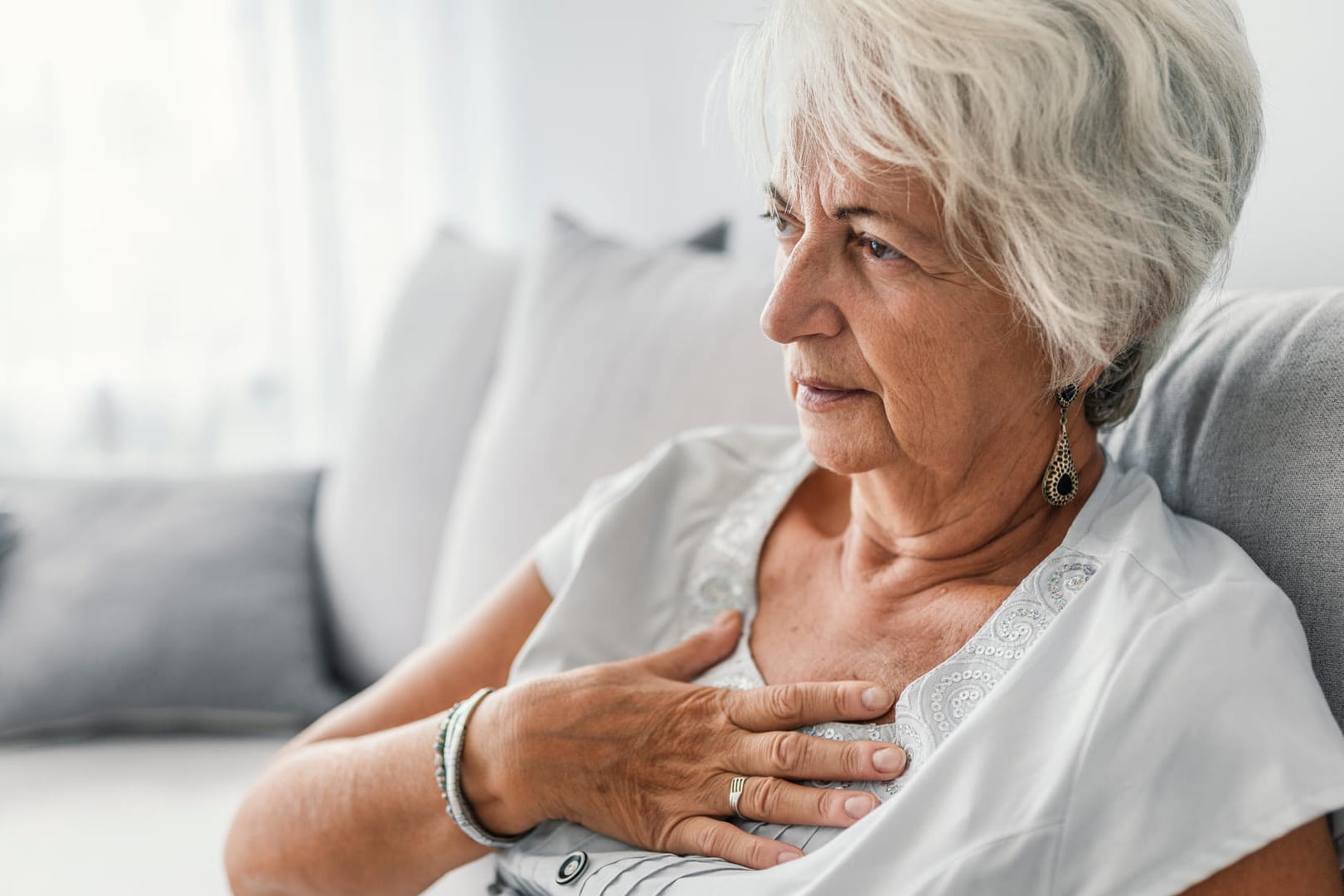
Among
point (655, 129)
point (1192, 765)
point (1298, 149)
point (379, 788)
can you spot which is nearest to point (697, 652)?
point (379, 788)

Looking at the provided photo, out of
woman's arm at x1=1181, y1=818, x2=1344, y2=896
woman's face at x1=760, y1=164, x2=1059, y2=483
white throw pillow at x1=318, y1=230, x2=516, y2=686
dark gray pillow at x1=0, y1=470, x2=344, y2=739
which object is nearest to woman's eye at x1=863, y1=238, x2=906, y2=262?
woman's face at x1=760, y1=164, x2=1059, y2=483

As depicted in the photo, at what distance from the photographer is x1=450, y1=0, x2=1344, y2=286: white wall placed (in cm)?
107

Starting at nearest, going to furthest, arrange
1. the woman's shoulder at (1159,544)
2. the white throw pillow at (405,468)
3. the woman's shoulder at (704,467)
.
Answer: the woman's shoulder at (1159,544) < the woman's shoulder at (704,467) < the white throw pillow at (405,468)

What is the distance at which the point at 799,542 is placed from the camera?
1134 mm

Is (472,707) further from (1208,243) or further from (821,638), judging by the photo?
(1208,243)

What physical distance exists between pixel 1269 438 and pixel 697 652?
0.52 metres

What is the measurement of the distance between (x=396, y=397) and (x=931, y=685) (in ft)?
3.95

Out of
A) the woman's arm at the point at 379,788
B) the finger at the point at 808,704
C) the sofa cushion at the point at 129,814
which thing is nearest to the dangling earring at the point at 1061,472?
the finger at the point at 808,704

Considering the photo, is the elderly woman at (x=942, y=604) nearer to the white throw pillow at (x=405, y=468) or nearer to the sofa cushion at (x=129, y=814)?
the sofa cushion at (x=129, y=814)

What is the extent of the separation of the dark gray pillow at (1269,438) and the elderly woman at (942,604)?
0.05 metres

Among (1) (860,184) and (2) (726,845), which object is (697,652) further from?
(1) (860,184)

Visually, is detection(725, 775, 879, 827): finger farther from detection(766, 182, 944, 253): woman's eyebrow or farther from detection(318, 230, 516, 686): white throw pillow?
detection(318, 230, 516, 686): white throw pillow

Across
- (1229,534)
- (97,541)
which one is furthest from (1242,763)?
(97,541)

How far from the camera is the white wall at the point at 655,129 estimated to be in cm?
107
